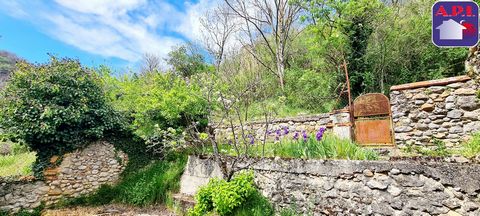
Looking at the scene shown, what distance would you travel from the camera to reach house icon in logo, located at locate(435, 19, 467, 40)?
378 cm

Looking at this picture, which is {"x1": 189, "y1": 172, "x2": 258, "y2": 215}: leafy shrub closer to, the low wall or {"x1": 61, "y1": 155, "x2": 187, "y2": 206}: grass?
the low wall

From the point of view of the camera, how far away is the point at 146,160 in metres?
9.05

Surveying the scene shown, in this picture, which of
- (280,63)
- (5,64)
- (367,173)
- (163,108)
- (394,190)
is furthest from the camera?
(5,64)

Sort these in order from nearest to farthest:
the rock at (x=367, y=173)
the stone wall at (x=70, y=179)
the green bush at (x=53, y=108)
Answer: the rock at (x=367, y=173), the stone wall at (x=70, y=179), the green bush at (x=53, y=108)

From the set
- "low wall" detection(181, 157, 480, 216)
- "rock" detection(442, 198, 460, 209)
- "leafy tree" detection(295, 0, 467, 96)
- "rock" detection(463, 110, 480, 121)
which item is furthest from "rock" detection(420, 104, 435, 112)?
"leafy tree" detection(295, 0, 467, 96)

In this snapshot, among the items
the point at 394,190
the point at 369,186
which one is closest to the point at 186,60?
the point at 369,186

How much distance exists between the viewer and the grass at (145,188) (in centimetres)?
748

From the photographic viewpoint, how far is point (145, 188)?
7.67 m

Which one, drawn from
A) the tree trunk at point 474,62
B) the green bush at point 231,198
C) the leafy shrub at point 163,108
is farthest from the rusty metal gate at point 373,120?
the leafy shrub at point 163,108

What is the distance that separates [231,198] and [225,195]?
13 centimetres

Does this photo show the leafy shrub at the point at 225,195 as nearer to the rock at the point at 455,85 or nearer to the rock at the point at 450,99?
the rock at the point at 450,99

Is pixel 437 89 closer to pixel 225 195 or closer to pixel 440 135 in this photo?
pixel 440 135

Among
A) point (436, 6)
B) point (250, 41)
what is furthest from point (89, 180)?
point (250, 41)

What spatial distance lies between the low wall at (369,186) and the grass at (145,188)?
3.26 meters
